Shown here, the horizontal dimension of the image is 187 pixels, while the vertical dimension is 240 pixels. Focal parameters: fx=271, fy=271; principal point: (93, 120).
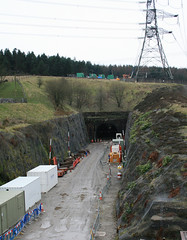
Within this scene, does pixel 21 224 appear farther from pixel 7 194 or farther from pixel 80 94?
pixel 80 94

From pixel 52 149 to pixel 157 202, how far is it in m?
25.8

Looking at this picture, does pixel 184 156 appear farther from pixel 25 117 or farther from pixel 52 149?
Answer: pixel 25 117

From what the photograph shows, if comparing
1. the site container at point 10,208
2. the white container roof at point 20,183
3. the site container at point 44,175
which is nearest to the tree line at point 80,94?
the site container at point 44,175

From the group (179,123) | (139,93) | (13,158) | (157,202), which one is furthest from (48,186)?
(139,93)

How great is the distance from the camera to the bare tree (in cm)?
7300

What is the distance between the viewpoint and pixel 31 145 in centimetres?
3181

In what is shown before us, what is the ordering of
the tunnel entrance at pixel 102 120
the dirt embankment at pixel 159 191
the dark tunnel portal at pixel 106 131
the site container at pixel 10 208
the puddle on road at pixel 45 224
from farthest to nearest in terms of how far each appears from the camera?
the dark tunnel portal at pixel 106 131
the tunnel entrance at pixel 102 120
the puddle on road at pixel 45 224
the site container at pixel 10 208
the dirt embankment at pixel 159 191

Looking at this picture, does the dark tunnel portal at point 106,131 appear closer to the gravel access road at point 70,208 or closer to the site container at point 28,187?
the gravel access road at point 70,208

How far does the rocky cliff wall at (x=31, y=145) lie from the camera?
84.5 feet

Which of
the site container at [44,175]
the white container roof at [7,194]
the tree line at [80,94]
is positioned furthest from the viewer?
the tree line at [80,94]

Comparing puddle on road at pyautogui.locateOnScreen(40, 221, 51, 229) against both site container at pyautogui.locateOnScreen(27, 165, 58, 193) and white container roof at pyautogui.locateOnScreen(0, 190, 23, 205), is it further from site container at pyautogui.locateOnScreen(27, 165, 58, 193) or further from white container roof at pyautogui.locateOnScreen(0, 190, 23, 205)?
site container at pyautogui.locateOnScreen(27, 165, 58, 193)

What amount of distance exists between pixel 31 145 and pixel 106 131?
44.2 metres

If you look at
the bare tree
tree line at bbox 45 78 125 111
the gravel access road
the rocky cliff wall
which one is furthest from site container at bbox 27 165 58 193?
the bare tree

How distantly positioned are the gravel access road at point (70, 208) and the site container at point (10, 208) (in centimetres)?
108
